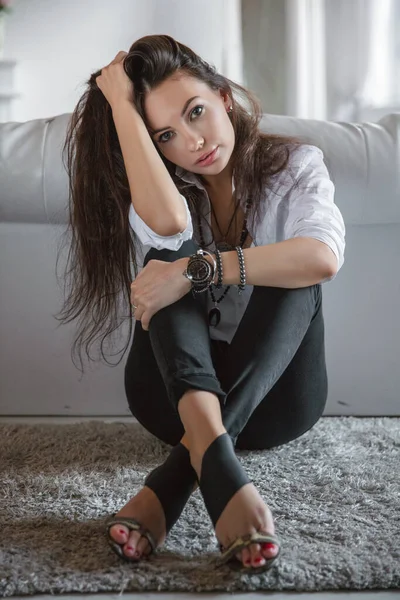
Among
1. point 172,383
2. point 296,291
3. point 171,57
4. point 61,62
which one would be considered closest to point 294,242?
point 296,291

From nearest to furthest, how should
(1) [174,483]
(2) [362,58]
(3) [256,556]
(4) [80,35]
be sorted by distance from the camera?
(3) [256,556], (1) [174,483], (2) [362,58], (4) [80,35]

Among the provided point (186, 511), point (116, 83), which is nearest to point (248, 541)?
point (186, 511)

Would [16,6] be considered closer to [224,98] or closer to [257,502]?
[224,98]

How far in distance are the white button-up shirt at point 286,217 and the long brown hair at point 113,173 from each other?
0.02 meters

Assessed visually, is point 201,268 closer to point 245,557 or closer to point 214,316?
point 214,316

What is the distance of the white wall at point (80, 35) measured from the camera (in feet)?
11.3

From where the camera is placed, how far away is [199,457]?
3.53ft

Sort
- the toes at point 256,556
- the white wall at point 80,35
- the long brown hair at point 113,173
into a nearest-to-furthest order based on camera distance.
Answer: the toes at point 256,556 → the long brown hair at point 113,173 → the white wall at point 80,35

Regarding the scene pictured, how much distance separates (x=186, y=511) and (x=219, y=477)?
0.23 m

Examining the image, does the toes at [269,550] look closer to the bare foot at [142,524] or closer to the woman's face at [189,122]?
the bare foot at [142,524]

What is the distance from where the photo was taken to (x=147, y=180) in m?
1.39

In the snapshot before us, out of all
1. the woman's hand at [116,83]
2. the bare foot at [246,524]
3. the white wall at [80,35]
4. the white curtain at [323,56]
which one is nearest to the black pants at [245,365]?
the bare foot at [246,524]

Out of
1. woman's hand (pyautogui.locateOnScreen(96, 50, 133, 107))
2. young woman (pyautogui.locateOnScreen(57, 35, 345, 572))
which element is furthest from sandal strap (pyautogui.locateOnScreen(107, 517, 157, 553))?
woman's hand (pyautogui.locateOnScreen(96, 50, 133, 107))

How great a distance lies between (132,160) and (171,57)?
0.20 meters
